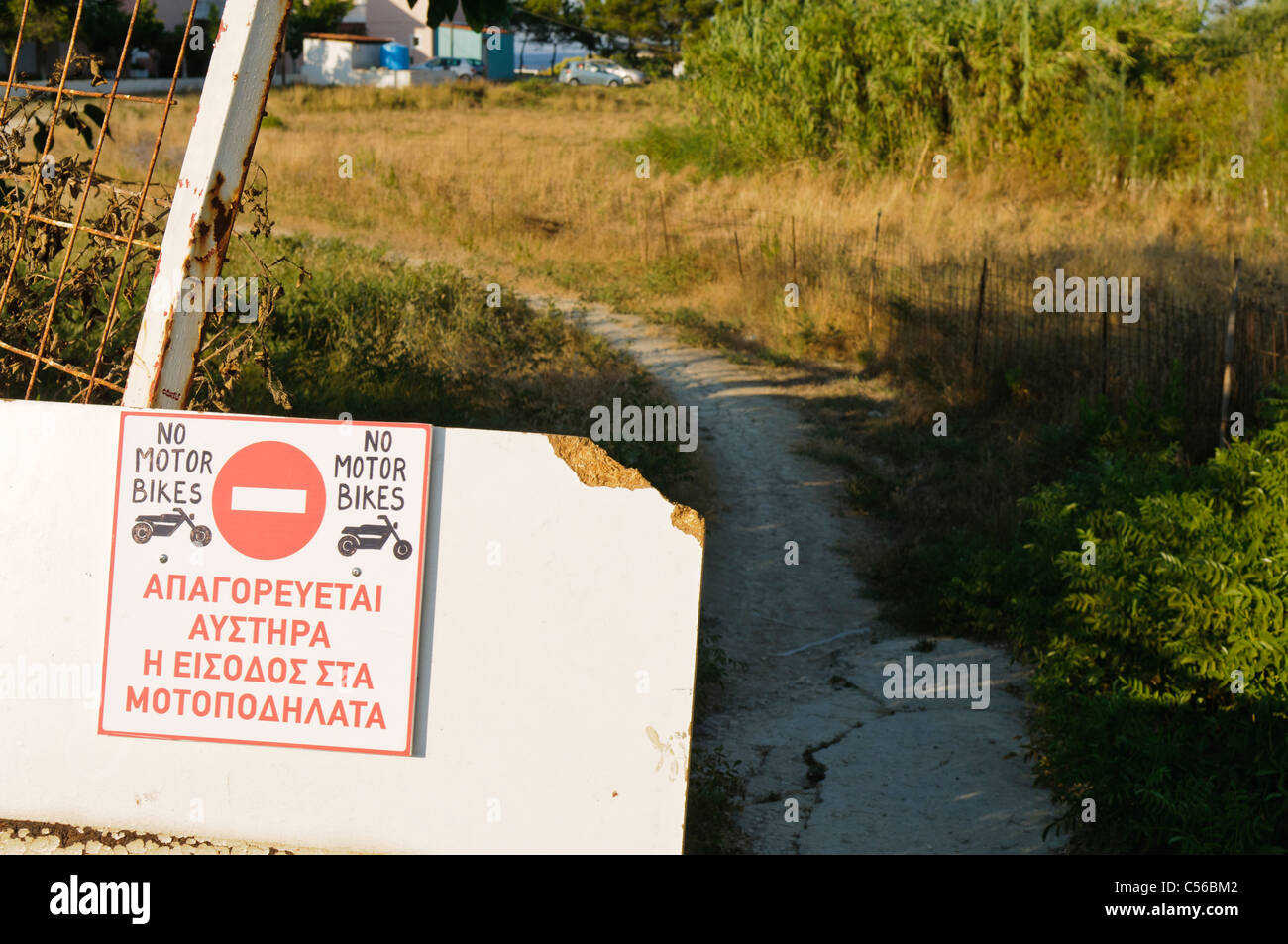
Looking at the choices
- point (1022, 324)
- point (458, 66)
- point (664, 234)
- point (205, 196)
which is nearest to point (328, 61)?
point (458, 66)

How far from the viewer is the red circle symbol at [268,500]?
2936mm

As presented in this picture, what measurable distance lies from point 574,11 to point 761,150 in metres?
33.4

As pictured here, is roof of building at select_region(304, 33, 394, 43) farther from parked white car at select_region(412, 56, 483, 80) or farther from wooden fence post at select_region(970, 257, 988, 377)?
wooden fence post at select_region(970, 257, 988, 377)

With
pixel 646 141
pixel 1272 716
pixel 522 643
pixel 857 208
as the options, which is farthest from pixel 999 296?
pixel 646 141

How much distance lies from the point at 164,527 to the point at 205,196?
106 centimetres

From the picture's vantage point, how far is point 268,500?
2.95 meters

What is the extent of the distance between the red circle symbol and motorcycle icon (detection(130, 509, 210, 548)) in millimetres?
49

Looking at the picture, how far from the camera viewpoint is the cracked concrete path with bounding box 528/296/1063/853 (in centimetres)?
484

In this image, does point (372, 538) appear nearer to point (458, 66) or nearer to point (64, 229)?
point (64, 229)

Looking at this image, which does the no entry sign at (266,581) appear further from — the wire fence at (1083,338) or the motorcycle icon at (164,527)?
the wire fence at (1083,338)

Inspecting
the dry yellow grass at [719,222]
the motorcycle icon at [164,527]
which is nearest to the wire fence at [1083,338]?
the dry yellow grass at [719,222]

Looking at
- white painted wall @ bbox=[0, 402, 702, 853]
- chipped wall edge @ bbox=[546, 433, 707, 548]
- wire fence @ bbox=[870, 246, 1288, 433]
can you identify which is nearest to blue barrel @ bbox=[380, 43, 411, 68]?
wire fence @ bbox=[870, 246, 1288, 433]

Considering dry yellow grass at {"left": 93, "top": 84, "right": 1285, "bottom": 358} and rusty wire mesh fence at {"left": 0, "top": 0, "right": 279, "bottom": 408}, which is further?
dry yellow grass at {"left": 93, "top": 84, "right": 1285, "bottom": 358}

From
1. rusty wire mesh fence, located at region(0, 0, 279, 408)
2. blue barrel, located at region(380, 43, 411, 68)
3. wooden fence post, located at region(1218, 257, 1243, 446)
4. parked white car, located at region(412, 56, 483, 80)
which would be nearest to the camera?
rusty wire mesh fence, located at region(0, 0, 279, 408)
